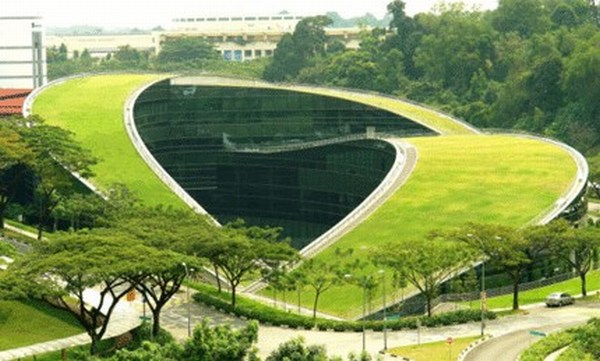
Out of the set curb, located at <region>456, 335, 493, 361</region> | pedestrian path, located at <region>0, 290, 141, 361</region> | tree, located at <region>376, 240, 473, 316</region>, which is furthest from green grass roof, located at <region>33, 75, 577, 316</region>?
pedestrian path, located at <region>0, 290, 141, 361</region>

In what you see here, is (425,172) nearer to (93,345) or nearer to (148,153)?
(148,153)

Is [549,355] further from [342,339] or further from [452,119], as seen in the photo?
[452,119]

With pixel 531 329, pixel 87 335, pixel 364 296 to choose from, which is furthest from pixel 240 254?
pixel 531 329

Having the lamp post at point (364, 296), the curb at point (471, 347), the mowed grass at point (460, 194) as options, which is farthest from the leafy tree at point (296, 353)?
the mowed grass at point (460, 194)

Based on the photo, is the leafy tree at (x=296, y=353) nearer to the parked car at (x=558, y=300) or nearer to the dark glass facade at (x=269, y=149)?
→ the parked car at (x=558, y=300)

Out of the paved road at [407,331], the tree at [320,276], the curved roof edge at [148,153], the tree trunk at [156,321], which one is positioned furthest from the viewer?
the curved roof edge at [148,153]
